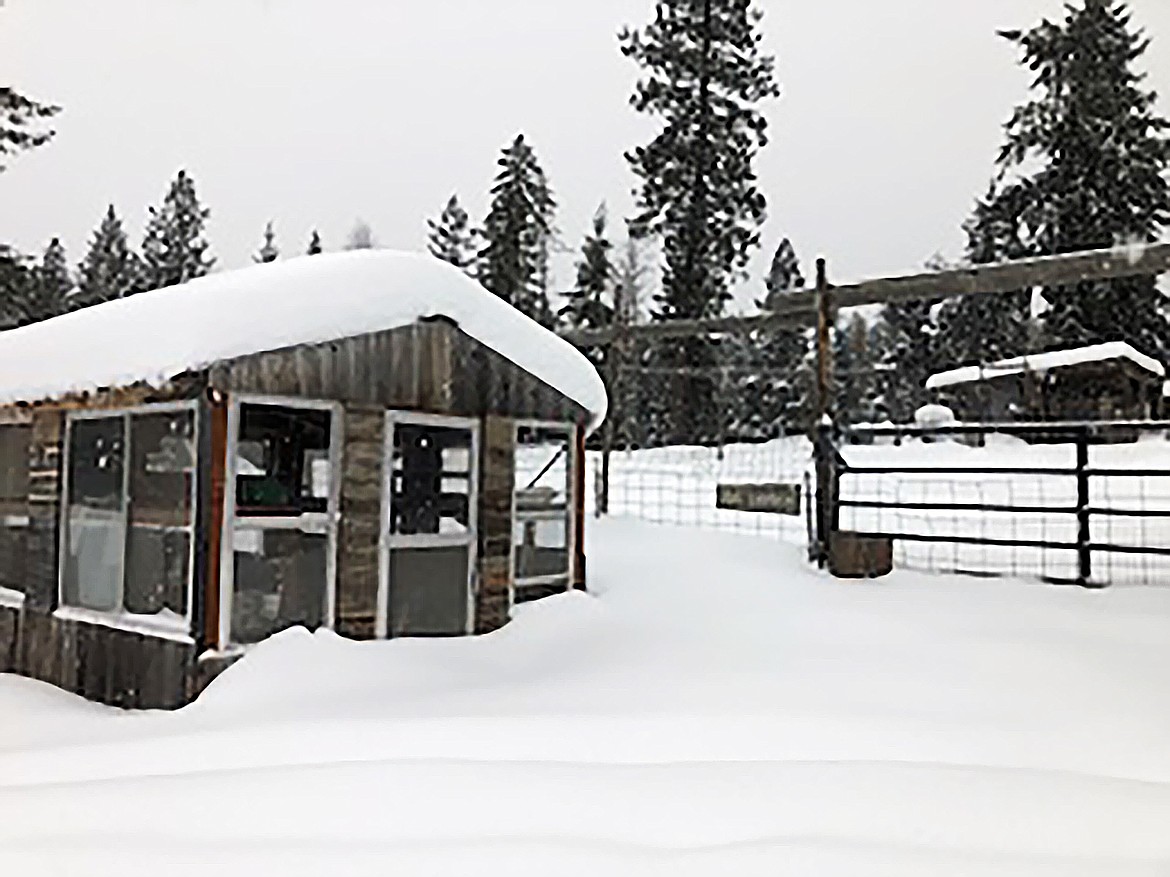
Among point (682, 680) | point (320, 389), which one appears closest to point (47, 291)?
point (320, 389)

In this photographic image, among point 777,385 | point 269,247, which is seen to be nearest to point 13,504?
point 777,385

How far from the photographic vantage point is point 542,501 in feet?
26.9

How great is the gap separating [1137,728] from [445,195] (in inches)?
1489

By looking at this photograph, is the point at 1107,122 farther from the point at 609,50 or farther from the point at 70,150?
the point at 70,150

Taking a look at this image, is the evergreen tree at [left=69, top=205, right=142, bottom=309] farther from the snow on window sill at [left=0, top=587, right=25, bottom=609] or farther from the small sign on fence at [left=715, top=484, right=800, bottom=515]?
the snow on window sill at [left=0, top=587, right=25, bottom=609]

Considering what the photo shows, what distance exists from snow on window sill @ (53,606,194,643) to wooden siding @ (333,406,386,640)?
93cm

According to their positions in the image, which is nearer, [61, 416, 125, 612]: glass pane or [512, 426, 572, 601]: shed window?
[61, 416, 125, 612]: glass pane

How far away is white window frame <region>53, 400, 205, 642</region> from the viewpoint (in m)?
6.31

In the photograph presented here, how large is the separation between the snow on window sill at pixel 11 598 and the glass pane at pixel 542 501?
12.9 ft

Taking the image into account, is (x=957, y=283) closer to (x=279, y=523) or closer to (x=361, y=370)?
(x=361, y=370)

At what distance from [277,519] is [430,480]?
4.10 feet

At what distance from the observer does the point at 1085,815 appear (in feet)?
12.3

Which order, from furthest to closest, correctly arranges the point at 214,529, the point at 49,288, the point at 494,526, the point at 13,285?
1. the point at 49,288
2. the point at 13,285
3. the point at 494,526
4. the point at 214,529

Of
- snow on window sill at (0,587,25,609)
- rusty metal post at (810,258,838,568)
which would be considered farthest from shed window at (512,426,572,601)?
snow on window sill at (0,587,25,609)
